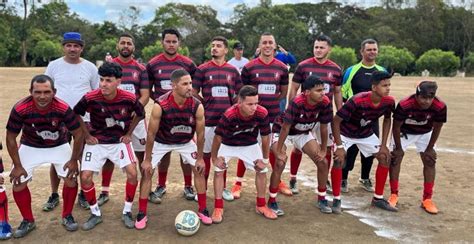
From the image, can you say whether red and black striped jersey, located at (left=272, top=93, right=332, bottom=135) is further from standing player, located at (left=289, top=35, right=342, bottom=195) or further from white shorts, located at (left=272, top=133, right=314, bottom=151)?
standing player, located at (left=289, top=35, right=342, bottom=195)

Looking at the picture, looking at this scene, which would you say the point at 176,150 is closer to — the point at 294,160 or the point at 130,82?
the point at 130,82

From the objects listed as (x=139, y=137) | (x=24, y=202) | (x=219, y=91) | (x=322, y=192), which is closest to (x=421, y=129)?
(x=322, y=192)

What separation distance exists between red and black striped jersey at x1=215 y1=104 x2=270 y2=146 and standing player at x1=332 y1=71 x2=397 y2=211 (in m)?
1.05


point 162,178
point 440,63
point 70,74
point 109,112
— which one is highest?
point 440,63

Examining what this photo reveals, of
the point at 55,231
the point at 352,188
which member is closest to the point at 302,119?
the point at 352,188

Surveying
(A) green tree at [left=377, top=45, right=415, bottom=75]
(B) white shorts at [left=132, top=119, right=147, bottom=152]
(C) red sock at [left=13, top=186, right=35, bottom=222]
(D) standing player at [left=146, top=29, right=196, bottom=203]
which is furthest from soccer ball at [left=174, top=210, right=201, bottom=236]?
(A) green tree at [left=377, top=45, right=415, bottom=75]

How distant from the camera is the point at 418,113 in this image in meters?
5.68

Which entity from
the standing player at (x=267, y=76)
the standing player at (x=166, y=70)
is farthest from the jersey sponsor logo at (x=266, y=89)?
the standing player at (x=166, y=70)

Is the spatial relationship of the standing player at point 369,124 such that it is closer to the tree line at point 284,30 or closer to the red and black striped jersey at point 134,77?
the red and black striped jersey at point 134,77

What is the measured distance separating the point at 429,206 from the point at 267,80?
9.17 feet

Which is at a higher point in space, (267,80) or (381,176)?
(267,80)

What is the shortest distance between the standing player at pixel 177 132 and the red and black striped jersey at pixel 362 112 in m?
1.97

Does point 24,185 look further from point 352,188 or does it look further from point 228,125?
point 352,188

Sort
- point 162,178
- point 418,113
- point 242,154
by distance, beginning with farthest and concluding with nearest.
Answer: point 162,178
point 418,113
point 242,154
